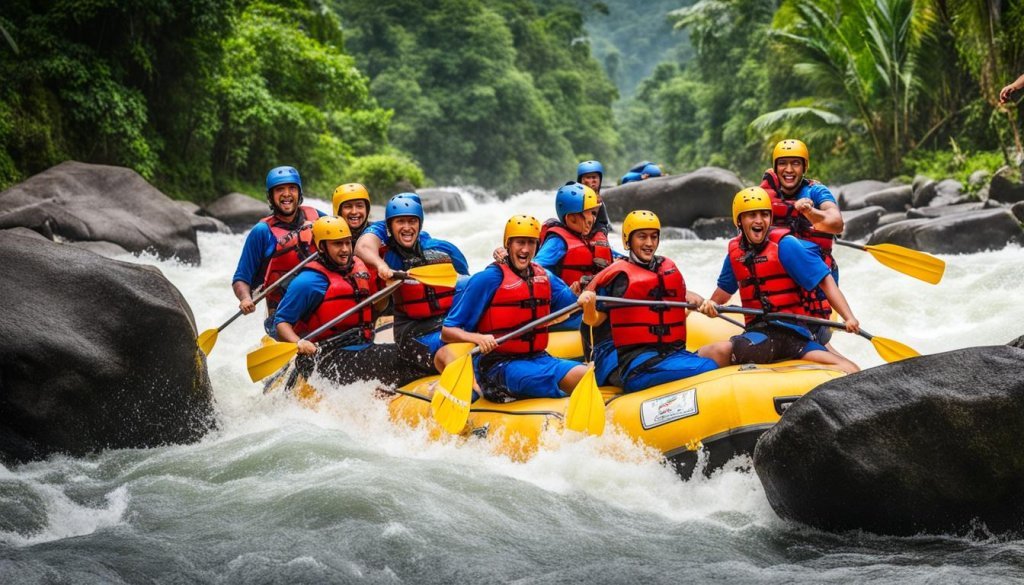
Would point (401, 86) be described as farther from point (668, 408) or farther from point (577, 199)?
point (668, 408)

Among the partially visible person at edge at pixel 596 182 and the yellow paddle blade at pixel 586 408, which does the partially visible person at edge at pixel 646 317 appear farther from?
the partially visible person at edge at pixel 596 182

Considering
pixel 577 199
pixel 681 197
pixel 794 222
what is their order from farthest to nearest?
1. pixel 681 197
2. pixel 577 199
3. pixel 794 222

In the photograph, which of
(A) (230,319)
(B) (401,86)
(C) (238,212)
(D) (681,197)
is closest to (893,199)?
(D) (681,197)

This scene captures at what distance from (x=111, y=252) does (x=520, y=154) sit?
31.9 m

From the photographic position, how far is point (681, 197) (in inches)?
602

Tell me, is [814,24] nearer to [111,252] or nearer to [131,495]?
[111,252]

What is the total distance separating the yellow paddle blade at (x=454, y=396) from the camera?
5.27 m

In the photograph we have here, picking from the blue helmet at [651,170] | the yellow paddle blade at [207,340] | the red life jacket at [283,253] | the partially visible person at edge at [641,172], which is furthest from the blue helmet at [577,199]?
the blue helmet at [651,170]

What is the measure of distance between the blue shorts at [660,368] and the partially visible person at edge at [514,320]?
0.30 meters

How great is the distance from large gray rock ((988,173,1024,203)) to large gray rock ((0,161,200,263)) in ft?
33.5

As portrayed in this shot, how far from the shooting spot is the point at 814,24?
2111 cm


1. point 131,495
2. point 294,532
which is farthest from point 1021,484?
point 131,495

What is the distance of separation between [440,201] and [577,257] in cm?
1562

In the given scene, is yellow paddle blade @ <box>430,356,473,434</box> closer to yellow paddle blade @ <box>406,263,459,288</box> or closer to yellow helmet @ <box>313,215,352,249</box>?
yellow paddle blade @ <box>406,263,459,288</box>
